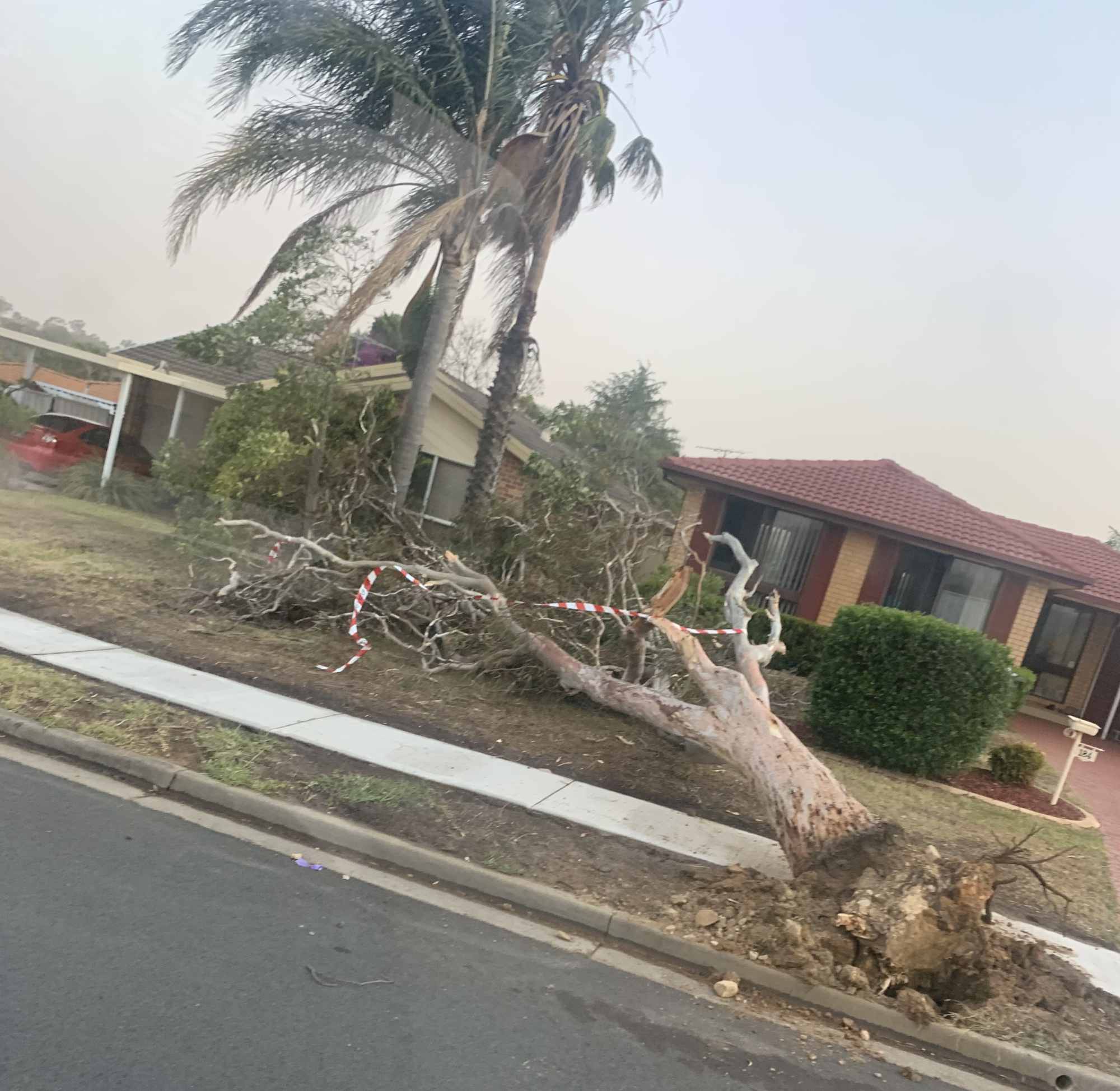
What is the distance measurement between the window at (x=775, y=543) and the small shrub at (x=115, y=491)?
11.3 metres

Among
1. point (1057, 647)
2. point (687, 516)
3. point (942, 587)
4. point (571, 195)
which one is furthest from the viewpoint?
point (1057, 647)

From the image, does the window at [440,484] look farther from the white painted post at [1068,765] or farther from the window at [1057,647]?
the window at [1057,647]

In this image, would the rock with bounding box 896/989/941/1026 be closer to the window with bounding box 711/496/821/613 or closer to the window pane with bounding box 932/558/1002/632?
the window with bounding box 711/496/821/613

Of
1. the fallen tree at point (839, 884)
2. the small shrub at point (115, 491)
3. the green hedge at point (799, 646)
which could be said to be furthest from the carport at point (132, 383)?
the fallen tree at point (839, 884)

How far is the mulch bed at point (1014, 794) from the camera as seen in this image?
9391mm

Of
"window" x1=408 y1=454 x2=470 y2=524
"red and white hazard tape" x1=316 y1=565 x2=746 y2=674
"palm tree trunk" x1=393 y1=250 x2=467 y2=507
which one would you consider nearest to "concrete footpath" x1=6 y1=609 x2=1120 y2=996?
"red and white hazard tape" x1=316 y1=565 x2=746 y2=674

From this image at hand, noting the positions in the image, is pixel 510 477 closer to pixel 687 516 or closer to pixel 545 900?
pixel 687 516

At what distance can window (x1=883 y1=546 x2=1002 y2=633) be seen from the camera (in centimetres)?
1686

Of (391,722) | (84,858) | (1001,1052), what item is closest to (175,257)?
(391,722)

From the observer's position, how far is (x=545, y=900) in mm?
5051

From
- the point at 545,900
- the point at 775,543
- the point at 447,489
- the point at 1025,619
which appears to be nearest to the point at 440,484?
the point at 447,489

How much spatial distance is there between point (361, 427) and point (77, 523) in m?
5.69

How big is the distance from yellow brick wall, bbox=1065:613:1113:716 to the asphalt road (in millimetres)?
17385

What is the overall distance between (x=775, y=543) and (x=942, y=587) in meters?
3.03
